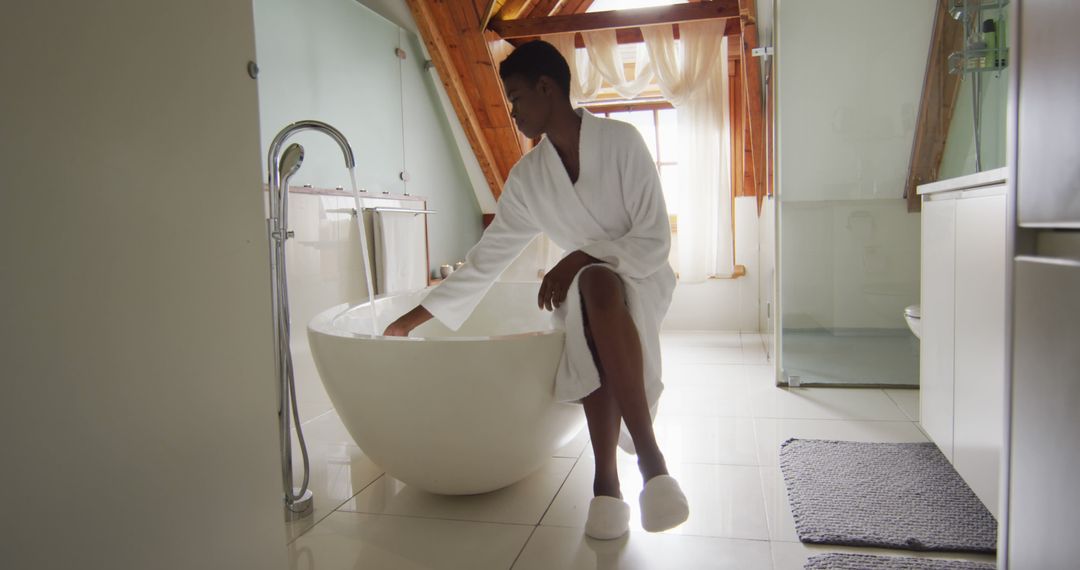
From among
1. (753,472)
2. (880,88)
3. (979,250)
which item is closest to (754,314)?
(880,88)

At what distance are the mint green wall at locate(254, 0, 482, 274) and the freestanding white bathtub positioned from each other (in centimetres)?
118

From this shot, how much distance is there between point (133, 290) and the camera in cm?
66

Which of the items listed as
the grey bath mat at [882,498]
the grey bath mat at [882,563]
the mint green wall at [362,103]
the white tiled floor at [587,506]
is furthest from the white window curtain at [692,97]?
the grey bath mat at [882,563]

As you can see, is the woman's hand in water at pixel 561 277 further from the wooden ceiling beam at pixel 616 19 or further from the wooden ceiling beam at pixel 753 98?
the wooden ceiling beam at pixel 616 19

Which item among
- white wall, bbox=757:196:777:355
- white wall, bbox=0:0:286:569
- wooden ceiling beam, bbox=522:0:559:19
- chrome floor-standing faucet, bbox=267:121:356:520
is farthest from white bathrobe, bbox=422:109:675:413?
wooden ceiling beam, bbox=522:0:559:19

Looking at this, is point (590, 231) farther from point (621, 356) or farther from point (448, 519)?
point (448, 519)

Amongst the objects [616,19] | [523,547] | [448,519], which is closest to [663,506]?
[523,547]

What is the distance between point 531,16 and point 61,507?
158 inches

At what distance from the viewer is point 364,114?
328 centimetres

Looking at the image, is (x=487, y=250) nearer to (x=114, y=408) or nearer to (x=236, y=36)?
(x=236, y=36)

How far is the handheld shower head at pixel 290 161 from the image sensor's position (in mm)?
1748

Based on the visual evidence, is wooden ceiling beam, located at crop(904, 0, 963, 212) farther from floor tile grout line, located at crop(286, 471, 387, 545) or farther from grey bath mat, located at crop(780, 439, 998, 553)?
floor tile grout line, located at crop(286, 471, 387, 545)

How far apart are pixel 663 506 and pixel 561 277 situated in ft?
1.94

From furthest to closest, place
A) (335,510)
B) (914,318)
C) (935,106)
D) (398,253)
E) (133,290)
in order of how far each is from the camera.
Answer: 1. (398,253)
2. (935,106)
3. (914,318)
4. (335,510)
5. (133,290)
